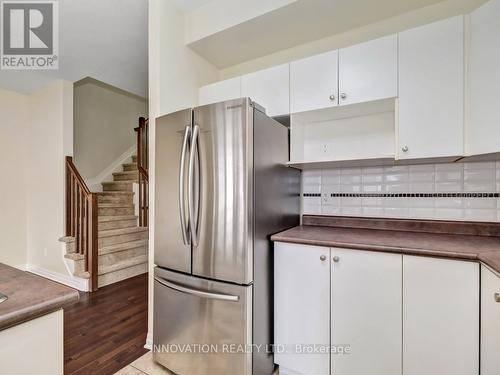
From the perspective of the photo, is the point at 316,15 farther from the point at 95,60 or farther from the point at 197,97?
the point at 95,60

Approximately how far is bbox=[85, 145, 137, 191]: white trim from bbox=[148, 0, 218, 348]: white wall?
3313 millimetres

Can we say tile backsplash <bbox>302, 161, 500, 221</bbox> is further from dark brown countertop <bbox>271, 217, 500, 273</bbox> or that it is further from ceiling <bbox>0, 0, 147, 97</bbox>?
ceiling <bbox>0, 0, 147, 97</bbox>

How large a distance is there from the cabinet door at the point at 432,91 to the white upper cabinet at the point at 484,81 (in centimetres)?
5

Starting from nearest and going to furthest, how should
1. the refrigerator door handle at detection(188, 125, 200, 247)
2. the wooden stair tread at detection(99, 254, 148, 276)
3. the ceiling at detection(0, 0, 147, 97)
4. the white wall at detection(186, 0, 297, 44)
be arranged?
the refrigerator door handle at detection(188, 125, 200, 247) → the white wall at detection(186, 0, 297, 44) → the ceiling at detection(0, 0, 147, 97) → the wooden stair tread at detection(99, 254, 148, 276)

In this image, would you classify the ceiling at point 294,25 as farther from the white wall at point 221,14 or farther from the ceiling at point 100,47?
the ceiling at point 100,47

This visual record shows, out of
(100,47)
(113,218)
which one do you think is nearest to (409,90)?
(100,47)

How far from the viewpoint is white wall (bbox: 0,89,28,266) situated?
138 inches

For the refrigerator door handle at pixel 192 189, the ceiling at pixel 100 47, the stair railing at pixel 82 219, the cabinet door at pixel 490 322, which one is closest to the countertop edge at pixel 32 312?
the refrigerator door handle at pixel 192 189

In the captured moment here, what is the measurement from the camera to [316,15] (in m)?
1.87

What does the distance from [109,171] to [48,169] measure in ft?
4.64

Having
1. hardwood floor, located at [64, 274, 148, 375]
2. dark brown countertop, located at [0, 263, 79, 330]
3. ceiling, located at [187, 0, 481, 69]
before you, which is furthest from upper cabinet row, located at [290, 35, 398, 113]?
hardwood floor, located at [64, 274, 148, 375]

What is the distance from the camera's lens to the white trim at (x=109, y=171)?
15.0 feet

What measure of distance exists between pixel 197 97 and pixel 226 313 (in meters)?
1.82

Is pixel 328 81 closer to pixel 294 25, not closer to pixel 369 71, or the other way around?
pixel 369 71
